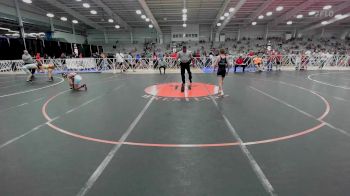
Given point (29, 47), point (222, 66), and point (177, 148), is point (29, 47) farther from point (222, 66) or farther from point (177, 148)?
point (177, 148)

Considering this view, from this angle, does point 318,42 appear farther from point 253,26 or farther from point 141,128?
point 141,128

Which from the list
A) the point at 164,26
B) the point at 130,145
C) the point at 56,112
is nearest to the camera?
the point at 130,145

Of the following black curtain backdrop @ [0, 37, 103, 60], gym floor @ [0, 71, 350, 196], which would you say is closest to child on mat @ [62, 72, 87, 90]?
gym floor @ [0, 71, 350, 196]

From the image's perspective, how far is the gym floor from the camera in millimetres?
2756

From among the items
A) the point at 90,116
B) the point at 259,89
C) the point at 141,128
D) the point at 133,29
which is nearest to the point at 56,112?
the point at 90,116

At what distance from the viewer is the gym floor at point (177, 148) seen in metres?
2.76

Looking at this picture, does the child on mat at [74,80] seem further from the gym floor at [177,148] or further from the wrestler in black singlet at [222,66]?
the wrestler in black singlet at [222,66]

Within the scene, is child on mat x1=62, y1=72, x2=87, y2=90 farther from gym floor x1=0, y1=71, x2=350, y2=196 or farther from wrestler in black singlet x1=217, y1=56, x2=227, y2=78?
wrestler in black singlet x1=217, y1=56, x2=227, y2=78

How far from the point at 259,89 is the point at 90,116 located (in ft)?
Answer: 21.1

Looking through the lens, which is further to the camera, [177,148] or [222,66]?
[222,66]

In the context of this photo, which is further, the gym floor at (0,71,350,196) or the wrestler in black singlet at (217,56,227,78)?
the wrestler in black singlet at (217,56,227,78)

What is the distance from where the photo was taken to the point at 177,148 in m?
3.79

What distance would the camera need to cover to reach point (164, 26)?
36125 mm

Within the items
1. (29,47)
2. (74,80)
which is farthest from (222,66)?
(29,47)
